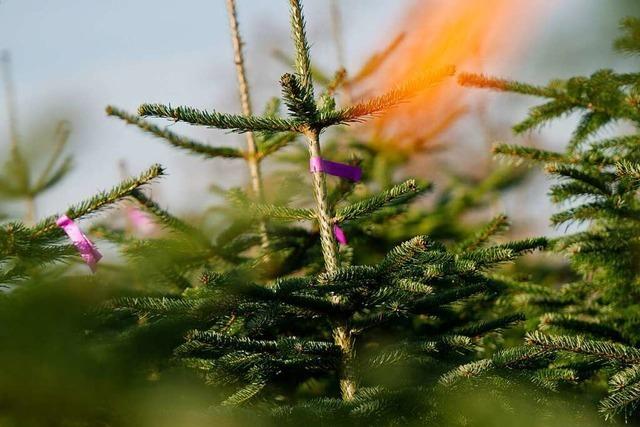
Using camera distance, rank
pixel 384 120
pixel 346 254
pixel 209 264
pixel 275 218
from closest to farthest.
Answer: pixel 275 218
pixel 346 254
pixel 209 264
pixel 384 120

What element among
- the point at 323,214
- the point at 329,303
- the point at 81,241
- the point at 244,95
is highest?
the point at 244,95

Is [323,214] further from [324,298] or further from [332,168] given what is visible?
[324,298]

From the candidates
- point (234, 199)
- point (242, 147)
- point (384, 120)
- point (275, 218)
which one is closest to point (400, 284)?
point (275, 218)

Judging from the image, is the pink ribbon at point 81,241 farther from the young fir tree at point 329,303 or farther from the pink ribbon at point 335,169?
the pink ribbon at point 335,169

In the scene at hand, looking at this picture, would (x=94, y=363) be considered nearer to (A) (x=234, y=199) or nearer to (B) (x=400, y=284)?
(B) (x=400, y=284)

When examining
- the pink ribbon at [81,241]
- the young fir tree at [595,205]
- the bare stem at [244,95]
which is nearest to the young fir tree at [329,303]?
the pink ribbon at [81,241]

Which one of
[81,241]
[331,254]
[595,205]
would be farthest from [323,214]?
[595,205]

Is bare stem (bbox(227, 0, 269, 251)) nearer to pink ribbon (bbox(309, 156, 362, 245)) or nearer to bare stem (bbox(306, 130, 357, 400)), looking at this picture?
pink ribbon (bbox(309, 156, 362, 245))
